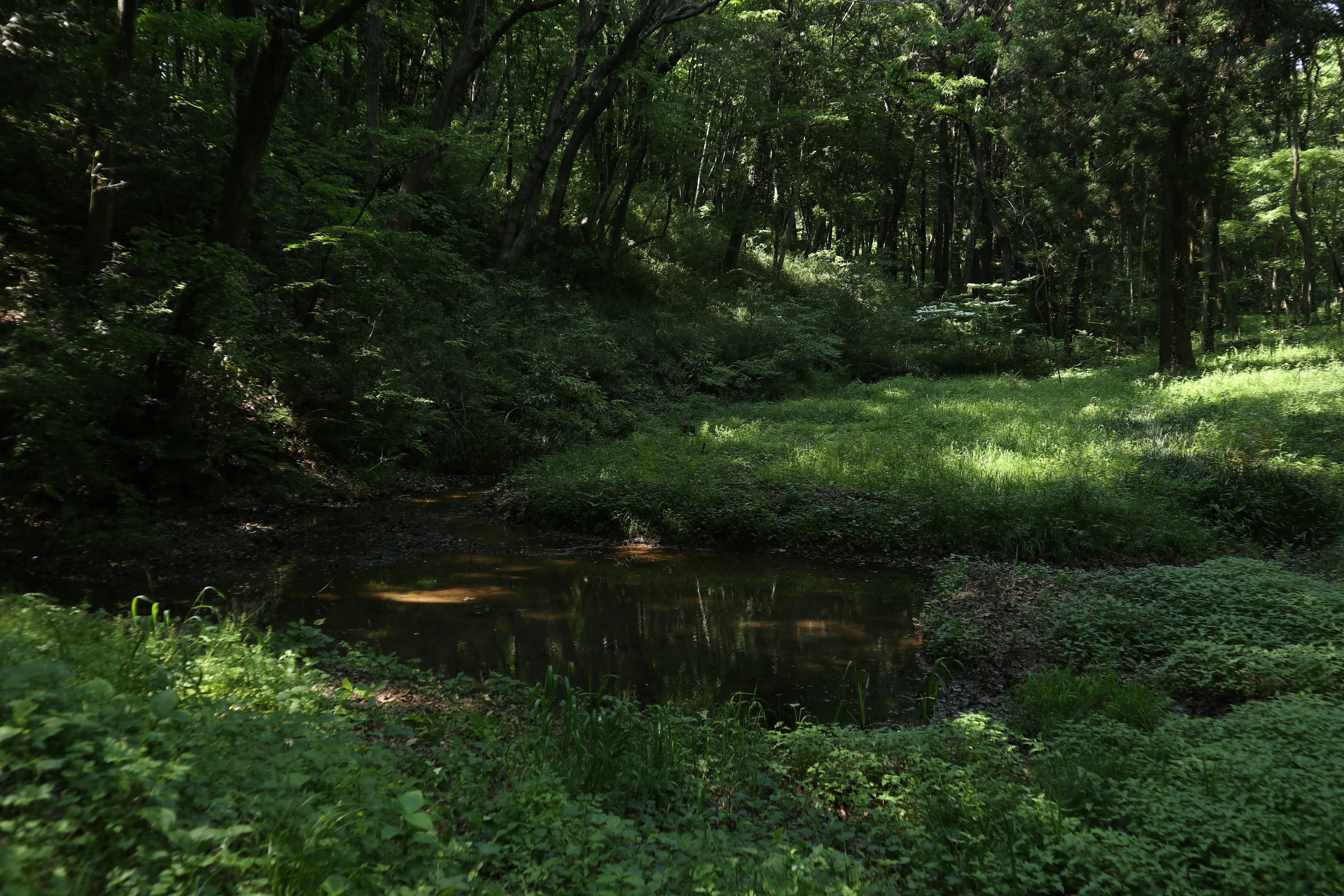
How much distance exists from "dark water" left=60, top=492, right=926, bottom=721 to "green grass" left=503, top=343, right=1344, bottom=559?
737mm

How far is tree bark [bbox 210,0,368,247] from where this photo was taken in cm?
795

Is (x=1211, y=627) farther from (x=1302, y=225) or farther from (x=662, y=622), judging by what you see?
(x=1302, y=225)

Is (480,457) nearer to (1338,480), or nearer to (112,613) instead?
(112,613)

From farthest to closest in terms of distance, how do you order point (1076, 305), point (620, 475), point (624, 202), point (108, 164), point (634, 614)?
point (1076, 305) < point (624, 202) < point (620, 475) < point (108, 164) < point (634, 614)

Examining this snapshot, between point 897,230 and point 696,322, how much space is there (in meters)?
18.1

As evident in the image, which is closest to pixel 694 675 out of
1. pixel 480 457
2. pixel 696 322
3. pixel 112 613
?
pixel 112 613

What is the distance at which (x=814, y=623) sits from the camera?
7.77 metres

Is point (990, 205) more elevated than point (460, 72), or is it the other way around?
point (460, 72)

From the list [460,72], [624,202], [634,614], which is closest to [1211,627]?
[634,614]

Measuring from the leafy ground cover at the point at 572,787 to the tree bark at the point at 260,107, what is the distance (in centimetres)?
558

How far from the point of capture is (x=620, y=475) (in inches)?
464

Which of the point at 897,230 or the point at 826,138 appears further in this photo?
the point at 897,230

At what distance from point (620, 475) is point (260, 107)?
274 inches

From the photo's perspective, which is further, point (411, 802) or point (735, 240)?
point (735, 240)
